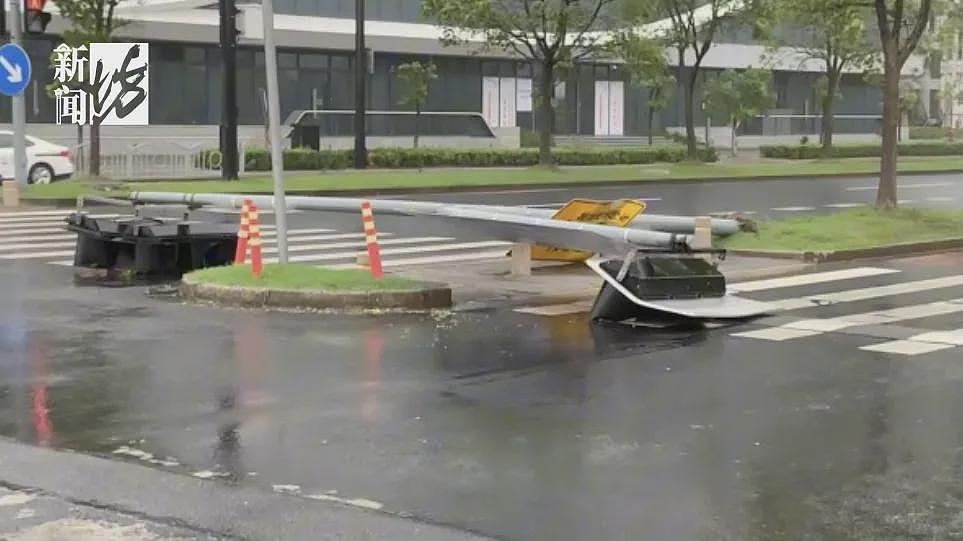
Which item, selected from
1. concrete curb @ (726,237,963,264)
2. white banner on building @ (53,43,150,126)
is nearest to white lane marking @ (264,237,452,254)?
concrete curb @ (726,237,963,264)

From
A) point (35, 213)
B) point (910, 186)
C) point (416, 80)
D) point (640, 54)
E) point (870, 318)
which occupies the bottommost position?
point (870, 318)

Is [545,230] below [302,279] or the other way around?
the other way around

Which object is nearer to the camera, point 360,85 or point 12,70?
point 12,70

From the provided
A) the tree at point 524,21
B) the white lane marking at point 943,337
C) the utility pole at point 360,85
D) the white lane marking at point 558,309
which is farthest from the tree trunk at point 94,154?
the white lane marking at point 943,337

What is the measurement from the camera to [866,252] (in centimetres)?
1917

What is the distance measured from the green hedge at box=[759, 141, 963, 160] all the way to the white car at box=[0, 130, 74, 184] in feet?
110

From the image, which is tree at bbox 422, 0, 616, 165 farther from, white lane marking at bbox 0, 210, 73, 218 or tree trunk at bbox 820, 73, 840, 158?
tree trunk at bbox 820, 73, 840, 158

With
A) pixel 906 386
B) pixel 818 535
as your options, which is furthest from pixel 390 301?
pixel 818 535

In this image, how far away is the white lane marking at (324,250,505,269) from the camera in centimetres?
1786

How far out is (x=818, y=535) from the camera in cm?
628

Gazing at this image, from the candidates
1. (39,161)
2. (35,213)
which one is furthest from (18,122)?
(39,161)

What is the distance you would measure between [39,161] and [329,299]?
72.6ft

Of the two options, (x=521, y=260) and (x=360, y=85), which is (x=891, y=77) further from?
(x=360, y=85)

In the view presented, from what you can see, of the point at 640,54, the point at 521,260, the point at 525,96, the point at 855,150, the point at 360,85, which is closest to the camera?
the point at 521,260
